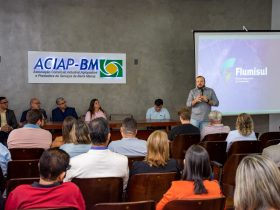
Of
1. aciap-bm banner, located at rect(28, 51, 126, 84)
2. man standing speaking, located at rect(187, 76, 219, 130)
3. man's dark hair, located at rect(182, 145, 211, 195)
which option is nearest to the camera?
man's dark hair, located at rect(182, 145, 211, 195)

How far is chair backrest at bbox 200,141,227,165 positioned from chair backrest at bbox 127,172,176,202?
181 centimetres

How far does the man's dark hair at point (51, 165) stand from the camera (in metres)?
2.29

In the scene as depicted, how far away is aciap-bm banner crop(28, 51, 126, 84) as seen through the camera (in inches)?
317

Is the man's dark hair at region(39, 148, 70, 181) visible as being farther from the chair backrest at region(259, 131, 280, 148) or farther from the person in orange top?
the chair backrest at region(259, 131, 280, 148)

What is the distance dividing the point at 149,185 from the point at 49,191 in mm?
983

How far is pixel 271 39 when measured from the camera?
859 cm

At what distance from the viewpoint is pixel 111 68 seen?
Answer: 852cm

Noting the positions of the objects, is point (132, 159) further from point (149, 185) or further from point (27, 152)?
point (27, 152)

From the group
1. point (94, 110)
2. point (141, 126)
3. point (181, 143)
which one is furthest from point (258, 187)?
point (94, 110)

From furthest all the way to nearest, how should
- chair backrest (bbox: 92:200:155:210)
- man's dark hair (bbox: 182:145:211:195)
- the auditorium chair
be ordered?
the auditorium chair
man's dark hair (bbox: 182:145:211:195)
chair backrest (bbox: 92:200:155:210)

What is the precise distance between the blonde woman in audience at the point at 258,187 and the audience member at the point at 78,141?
2.29 meters

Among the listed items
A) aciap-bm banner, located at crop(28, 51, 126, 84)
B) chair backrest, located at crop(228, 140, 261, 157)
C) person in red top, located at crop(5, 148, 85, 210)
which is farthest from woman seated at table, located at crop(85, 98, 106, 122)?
person in red top, located at crop(5, 148, 85, 210)

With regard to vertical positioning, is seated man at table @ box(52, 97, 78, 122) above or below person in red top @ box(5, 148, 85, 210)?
above

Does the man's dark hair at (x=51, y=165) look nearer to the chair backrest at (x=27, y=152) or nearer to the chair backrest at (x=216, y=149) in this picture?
the chair backrest at (x=27, y=152)
